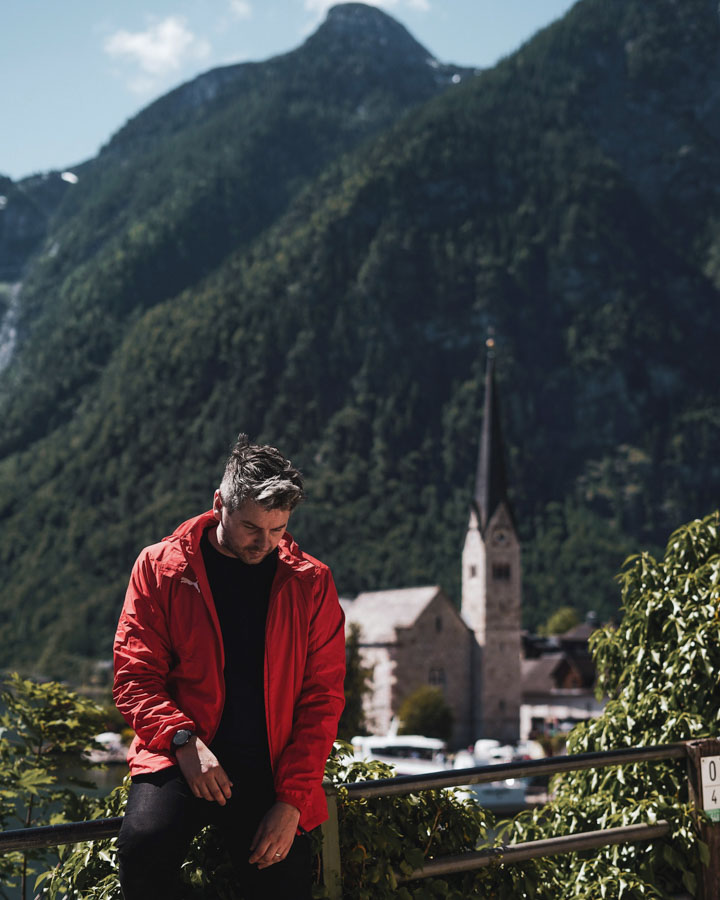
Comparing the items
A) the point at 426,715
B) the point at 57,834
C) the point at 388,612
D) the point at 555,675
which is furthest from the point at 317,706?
the point at 555,675

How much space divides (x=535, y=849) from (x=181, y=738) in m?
1.39

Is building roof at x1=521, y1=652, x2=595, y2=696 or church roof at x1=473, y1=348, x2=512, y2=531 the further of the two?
building roof at x1=521, y1=652, x2=595, y2=696

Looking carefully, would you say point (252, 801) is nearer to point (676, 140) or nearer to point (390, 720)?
point (390, 720)

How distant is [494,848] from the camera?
3471mm

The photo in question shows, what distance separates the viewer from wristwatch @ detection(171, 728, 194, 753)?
2.66 m

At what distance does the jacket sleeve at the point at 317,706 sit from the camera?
276cm

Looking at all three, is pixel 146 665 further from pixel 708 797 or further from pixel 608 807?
pixel 608 807

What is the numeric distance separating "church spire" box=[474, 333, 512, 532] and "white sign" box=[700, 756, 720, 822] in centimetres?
5912

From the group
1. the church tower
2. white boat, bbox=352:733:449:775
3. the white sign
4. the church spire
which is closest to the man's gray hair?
the white sign

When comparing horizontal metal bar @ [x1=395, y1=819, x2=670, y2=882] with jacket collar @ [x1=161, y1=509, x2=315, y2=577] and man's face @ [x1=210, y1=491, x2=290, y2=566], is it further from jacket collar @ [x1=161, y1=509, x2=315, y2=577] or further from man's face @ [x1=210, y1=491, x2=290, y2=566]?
man's face @ [x1=210, y1=491, x2=290, y2=566]

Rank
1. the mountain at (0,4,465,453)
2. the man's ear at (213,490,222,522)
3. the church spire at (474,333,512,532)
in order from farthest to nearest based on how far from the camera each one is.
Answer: the mountain at (0,4,465,453), the church spire at (474,333,512,532), the man's ear at (213,490,222,522)

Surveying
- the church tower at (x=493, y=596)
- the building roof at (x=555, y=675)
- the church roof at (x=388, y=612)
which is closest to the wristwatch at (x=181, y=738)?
the church roof at (x=388, y=612)

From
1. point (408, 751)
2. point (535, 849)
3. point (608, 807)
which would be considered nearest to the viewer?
point (535, 849)

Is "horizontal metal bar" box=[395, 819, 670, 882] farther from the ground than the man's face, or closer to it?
closer to it
